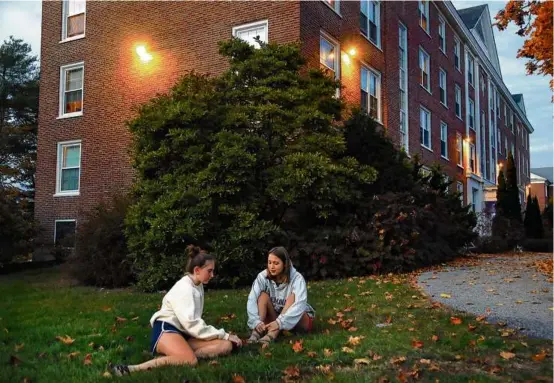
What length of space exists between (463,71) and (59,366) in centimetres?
3124

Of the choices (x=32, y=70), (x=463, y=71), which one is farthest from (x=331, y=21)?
(x=32, y=70)

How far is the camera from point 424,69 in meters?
26.3

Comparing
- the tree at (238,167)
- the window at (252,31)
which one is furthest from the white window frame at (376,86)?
the tree at (238,167)

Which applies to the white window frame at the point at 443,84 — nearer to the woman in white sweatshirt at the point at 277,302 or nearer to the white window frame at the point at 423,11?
the white window frame at the point at 423,11

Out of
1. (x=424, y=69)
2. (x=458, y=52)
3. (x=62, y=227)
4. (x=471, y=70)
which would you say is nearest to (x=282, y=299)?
(x=62, y=227)

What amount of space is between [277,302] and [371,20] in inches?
653

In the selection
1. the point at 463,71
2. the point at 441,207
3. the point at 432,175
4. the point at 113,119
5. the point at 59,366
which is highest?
the point at 463,71

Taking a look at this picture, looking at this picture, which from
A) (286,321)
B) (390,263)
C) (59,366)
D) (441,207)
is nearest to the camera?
(59,366)

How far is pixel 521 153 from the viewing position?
52.1 m

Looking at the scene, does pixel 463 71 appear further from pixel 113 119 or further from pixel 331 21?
pixel 113 119

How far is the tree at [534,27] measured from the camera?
289 inches

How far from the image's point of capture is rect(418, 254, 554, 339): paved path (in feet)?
22.1

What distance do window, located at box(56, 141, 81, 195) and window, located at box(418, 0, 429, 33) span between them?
16.3 meters

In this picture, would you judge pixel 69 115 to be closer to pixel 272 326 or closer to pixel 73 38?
pixel 73 38
